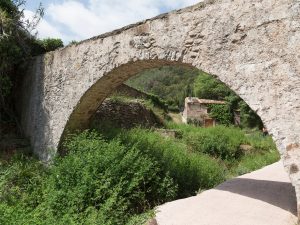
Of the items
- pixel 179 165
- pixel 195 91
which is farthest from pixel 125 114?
pixel 195 91

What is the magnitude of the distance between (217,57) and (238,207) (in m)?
2.09

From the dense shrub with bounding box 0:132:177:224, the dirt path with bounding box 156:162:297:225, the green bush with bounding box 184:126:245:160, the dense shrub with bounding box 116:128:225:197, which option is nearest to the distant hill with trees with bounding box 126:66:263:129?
the green bush with bounding box 184:126:245:160

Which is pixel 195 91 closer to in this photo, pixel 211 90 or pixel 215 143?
pixel 211 90

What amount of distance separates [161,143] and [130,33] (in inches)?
128

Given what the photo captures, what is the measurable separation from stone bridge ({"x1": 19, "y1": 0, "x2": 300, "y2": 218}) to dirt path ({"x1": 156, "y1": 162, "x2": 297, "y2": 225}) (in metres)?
0.77

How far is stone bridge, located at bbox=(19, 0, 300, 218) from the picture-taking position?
4203 mm

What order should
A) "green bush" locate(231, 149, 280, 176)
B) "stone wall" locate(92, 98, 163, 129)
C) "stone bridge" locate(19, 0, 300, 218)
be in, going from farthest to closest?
"stone wall" locate(92, 98, 163, 129) → "green bush" locate(231, 149, 280, 176) → "stone bridge" locate(19, 0, 300, 218)

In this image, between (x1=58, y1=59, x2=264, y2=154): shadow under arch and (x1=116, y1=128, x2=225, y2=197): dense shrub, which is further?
(x1=116, y1=128, x2=225, y2=197): dense shrub

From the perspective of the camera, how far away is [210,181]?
7.72 meters

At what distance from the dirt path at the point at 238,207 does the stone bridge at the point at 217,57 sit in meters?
0.77

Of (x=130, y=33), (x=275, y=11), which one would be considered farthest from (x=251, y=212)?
(x=130, y=33)

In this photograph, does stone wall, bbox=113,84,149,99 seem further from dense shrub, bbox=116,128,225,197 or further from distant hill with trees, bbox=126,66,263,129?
dense shrub, bbox=116,128,225,197

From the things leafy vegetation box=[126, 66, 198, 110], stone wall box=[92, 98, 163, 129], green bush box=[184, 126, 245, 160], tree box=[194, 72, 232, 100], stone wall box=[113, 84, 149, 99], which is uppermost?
leafy vegetation box=[126, 66, 198, 110]

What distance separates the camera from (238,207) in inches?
201
